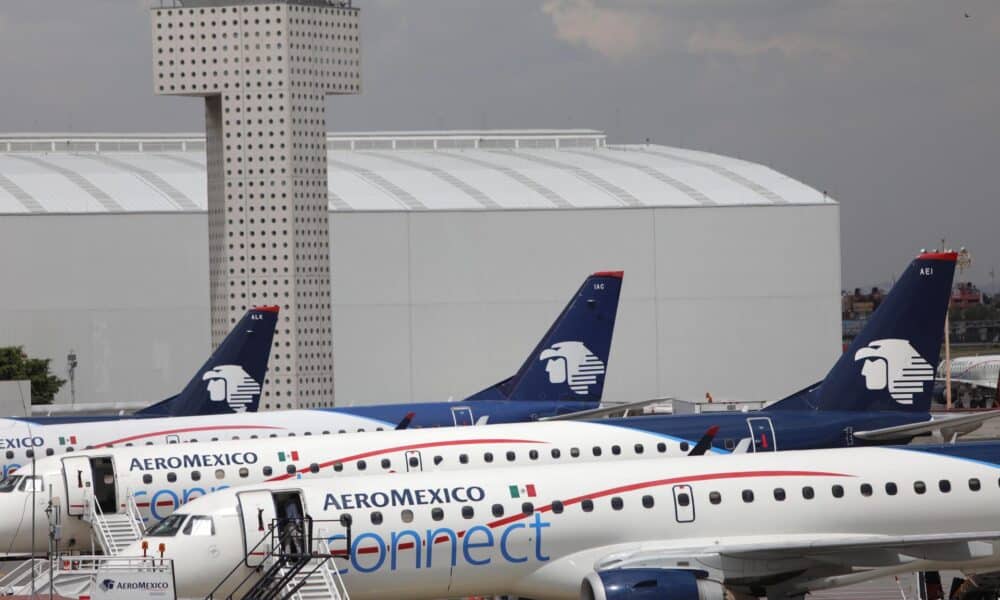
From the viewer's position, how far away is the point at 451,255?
110 meters

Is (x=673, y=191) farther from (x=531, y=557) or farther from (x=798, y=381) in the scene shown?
(x=531, y=557)

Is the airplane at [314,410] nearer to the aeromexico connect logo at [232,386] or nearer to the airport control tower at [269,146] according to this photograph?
the aeromexico connect logo at [232,386]

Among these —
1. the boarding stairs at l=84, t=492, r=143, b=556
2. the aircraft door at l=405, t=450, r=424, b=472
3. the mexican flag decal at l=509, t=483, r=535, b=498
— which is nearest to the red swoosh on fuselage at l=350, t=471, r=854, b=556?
the mexican flag decal at l=509, t=483, r=535, b=498

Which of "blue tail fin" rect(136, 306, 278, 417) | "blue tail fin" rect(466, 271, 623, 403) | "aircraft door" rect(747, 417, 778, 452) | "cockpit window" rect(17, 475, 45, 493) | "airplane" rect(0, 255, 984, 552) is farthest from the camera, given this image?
"blue tail fin" rect(136, 306, 278, 417)

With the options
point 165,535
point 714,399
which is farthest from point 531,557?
point 714,399

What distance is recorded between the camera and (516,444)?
4547 centimetres

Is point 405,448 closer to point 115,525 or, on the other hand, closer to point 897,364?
point 115,525

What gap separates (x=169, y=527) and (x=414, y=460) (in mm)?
11681

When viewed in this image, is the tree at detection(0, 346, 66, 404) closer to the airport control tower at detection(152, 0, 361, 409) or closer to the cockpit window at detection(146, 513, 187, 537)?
the airport control tower at detection(152, 0, 361, 409)

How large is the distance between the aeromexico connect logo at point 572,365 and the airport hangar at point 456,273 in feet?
154

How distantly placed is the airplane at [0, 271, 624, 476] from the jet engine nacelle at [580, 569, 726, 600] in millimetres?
21813

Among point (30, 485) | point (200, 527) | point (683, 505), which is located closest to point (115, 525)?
point (30, 485)

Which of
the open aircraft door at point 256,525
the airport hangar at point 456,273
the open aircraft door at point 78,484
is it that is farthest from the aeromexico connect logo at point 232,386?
the airport hangar at point 456,273

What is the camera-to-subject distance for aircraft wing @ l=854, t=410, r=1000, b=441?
4466 cm
